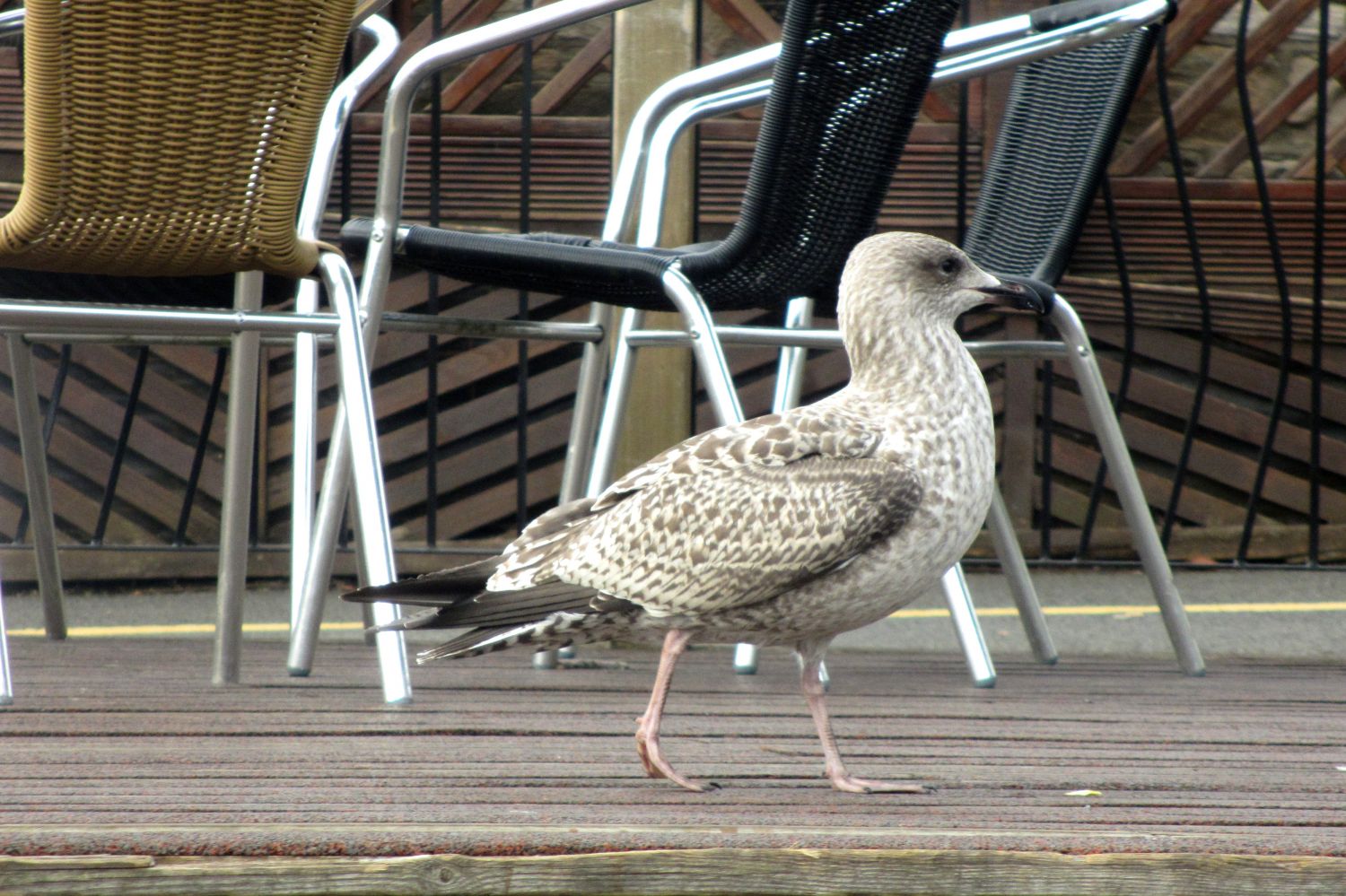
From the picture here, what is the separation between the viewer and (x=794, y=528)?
2162mm

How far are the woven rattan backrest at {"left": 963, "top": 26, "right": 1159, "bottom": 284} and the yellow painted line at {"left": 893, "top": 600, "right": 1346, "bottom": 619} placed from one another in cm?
193

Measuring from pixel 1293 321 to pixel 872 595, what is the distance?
4557mm

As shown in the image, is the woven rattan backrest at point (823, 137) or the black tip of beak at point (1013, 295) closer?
the black tip of beak at point (1013, 295)

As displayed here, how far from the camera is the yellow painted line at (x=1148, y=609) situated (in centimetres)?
536

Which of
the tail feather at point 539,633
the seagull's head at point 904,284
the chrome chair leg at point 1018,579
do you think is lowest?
the chrome chair leg at point 1018,579

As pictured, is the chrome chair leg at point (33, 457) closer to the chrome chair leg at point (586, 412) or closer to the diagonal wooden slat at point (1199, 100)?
the chrome chair leg at point (586, 412)

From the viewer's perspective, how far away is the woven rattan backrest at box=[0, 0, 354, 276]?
2463mm

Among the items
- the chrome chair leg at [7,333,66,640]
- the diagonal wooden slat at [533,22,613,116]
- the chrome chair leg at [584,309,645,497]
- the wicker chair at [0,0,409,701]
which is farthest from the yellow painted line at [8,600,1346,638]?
the wicker chair at [0,0,409,701]

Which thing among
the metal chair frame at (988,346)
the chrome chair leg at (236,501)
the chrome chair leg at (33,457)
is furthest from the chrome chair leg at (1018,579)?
the chrome chair leg at (33,457)

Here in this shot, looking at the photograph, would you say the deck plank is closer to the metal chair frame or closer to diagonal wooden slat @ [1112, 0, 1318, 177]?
the metal chair frame

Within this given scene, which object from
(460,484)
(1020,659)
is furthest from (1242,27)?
(460,484)

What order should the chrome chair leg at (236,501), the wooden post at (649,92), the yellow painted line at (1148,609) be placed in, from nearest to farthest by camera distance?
the chrome chair leg at (236,501), the wooden post at (649,92), the yellow painted line at (1148,609)

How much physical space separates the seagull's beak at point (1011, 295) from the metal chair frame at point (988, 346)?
536 millimetres

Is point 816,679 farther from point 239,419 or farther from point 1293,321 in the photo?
point 1293,321
